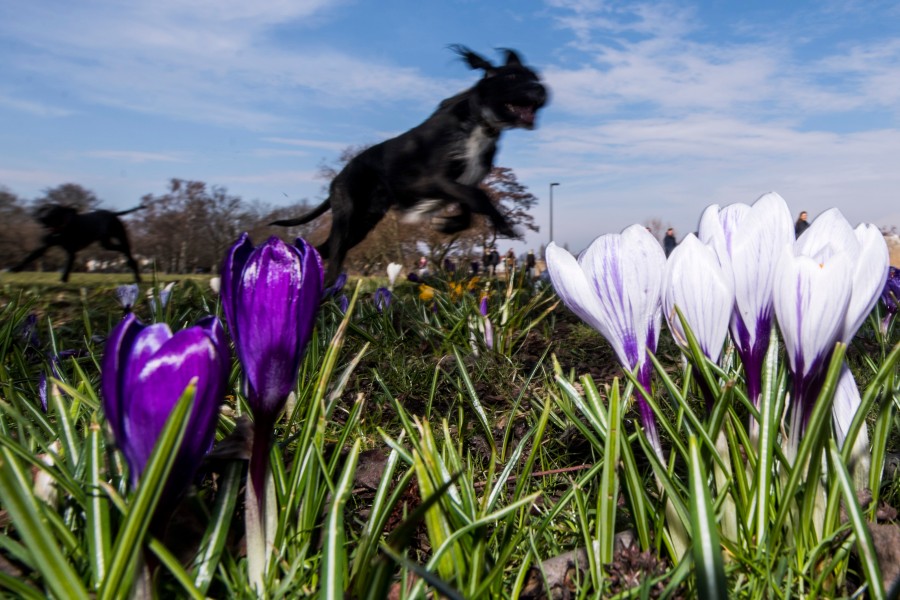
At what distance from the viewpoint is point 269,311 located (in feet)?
2.75

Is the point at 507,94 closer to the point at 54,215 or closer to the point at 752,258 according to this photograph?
the point at 752,258

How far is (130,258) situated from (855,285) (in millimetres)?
9011

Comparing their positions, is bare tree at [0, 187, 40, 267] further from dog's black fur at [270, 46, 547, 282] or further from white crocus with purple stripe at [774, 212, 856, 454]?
white crocus with purple stripe at [774, 212, 856, 454]

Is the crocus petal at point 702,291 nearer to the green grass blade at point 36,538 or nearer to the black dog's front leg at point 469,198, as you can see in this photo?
the green grass blade at point 36,538

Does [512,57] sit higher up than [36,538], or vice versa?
[512,57]

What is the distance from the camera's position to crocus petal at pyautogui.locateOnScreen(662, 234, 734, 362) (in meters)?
0.94

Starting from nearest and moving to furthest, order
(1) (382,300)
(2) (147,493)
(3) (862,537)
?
(2) (147,493) < (3) (862,537) < (1) (382,300)

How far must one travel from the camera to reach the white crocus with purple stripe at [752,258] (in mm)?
938

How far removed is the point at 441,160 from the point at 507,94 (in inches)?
30.4

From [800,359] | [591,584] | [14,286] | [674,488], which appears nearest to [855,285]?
[800,359]

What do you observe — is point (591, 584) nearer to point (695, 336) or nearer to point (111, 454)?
point (695, 336)

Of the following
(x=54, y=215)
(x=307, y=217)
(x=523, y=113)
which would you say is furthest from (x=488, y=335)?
(x=54, y=215)

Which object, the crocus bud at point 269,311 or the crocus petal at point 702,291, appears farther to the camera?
the crocus petal at point 702,291

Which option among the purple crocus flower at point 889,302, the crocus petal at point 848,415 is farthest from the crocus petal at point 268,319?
the purple crocus flower at point 889,302
